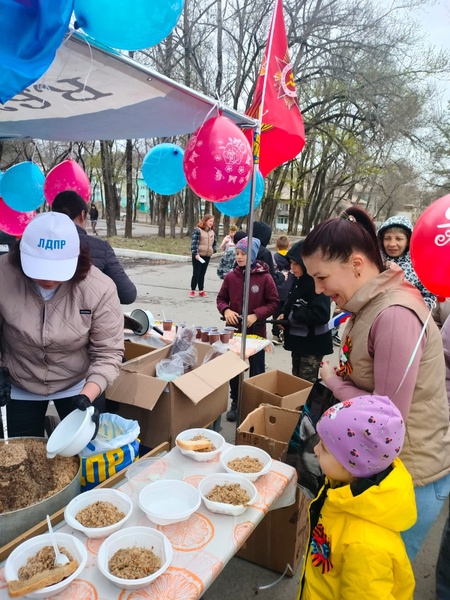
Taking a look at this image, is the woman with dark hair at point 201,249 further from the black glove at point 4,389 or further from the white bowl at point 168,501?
the white bowl at point 168,501

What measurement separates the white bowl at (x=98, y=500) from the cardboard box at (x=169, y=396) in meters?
0.95

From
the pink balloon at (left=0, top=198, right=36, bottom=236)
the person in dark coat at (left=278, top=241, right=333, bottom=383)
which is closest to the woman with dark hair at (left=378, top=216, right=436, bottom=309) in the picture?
the person in dark coat at (left=278, top=241, right=333, bottom=383)

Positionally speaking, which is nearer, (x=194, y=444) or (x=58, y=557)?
(x=58, y=557)

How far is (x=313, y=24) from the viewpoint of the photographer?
15016 millimetres

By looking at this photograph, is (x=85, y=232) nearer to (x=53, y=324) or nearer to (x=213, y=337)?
(x=53, y=324)

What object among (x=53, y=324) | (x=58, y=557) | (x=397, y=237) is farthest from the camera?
(x=397, y=237)

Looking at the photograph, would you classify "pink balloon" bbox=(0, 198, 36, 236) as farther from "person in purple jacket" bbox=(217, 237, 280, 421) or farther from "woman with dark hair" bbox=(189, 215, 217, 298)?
"woman with dark hair" bbox=(189, 215, 217, 298)

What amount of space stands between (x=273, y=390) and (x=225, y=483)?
6.31ft

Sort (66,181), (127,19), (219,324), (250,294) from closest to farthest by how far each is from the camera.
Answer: (127,19) → (250,294) → (66,181) → (219,324)

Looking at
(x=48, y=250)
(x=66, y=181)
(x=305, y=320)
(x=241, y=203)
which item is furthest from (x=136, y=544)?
(x=66, y=181)

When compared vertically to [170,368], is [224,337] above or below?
above

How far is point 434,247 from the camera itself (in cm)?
166

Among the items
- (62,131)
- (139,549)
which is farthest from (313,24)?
(139,549)

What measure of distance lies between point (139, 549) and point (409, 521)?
2.97 feet
